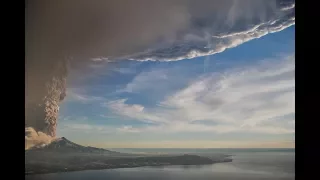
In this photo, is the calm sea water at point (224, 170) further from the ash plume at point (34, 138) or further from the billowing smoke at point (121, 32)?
the billowing smoke at point (121, 32)

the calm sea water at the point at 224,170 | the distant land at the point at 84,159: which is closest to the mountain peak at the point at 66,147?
the distant land at the point at 84,159

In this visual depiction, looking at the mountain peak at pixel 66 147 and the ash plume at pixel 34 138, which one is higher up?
the ash plume at pixel 34 138

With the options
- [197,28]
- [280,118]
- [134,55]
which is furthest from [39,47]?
[280,118]

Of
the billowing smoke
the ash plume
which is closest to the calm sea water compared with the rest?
the ash plume

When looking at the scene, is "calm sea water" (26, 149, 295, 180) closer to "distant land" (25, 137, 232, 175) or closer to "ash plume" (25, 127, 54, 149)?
"distant land" (25, 137, 232, 175)
